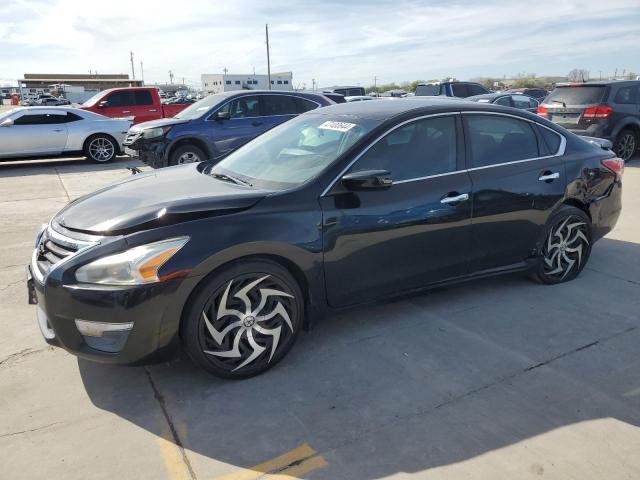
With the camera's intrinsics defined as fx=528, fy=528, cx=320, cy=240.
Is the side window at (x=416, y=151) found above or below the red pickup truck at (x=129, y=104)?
below

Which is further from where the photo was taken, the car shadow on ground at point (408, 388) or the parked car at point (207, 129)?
the parked car at point (207, 129)

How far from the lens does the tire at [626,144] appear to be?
449 inches

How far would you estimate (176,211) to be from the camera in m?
2.97

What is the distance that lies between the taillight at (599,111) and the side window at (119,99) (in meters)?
12.4

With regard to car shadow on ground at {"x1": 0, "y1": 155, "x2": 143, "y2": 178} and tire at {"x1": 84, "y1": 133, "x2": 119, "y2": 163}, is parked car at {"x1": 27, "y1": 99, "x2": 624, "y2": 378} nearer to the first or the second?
car shadow on ground at {"x1": 0, "y1": 155, "x2": 143, "y2": 178}

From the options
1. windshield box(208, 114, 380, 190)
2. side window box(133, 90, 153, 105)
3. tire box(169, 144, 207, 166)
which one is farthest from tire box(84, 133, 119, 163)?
windshield box(208, 114, 380, 190)

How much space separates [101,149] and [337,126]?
10553 mm

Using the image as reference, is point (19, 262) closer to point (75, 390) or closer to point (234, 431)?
point (75, 390)

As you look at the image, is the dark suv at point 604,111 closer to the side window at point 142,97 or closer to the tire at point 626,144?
the tire at point 626,144

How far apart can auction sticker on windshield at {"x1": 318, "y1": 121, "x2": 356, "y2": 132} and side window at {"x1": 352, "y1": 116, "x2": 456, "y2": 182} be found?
0.30 meters

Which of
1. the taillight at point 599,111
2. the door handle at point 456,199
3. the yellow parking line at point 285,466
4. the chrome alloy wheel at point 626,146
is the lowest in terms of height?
the yellow parking line at point 285,466

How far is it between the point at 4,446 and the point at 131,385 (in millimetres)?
704

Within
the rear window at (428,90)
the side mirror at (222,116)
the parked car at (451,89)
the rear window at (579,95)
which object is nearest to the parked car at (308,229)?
the side mirror at (222,116)

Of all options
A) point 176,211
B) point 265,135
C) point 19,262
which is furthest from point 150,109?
point 176,211
